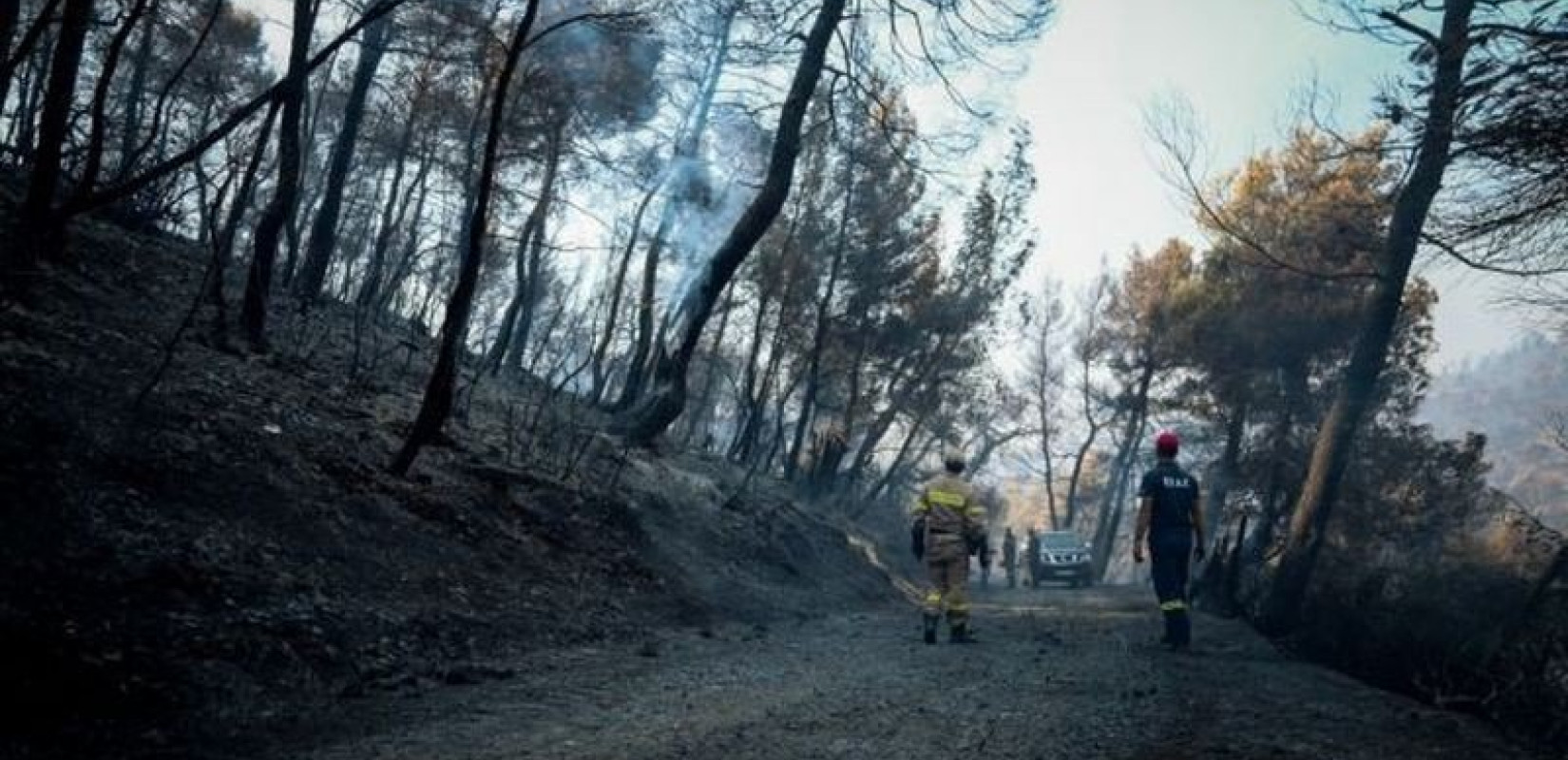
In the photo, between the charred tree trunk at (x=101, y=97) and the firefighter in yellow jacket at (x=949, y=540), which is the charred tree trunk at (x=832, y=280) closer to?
the firefighter in yellow jacket at (x=949, y=540)

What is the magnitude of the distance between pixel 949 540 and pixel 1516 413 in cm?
14868

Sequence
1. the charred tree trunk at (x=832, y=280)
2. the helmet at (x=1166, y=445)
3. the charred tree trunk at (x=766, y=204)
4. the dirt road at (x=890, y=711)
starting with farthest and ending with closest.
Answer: the charred tree trunk at (x=832, y=280)
the charred tree trunk at (x=766, y=204)
the helmet at (x=1166, y=445)
the dirt road at (x=890, y=711)

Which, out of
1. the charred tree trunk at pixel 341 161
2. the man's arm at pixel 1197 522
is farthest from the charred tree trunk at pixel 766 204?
the man's arm at pixel 1197 522

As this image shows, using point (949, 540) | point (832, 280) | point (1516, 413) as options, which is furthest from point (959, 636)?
point (1516, 413)

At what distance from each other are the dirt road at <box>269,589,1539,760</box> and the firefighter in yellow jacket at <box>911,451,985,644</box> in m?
0.69

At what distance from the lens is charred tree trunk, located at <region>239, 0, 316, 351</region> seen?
9.45m

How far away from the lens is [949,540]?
28.3ft

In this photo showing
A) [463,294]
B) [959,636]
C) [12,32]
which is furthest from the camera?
[959,636]

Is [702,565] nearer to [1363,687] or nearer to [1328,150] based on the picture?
[1363,687]

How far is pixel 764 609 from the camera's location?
10.1 meters

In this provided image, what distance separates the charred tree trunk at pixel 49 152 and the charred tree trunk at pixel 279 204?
2107 mm

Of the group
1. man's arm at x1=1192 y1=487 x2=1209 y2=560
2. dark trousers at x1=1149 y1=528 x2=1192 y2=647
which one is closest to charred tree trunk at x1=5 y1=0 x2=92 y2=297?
dark trousers at x1=1149 y1=528 x2=1192 y2=647

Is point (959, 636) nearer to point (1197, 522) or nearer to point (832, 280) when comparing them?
point (1197, 522)

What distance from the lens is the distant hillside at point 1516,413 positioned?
8781 cm
